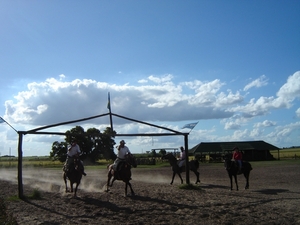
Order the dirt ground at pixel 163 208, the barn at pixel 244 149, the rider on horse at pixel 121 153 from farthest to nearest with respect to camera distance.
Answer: the barn at pixel 244 149
the rider on horse at pixel 121 153
the dirt ground at pixel 163 208

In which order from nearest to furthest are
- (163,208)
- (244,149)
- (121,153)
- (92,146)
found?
(163,208) → (121,153) → (92,146) → (244,149)

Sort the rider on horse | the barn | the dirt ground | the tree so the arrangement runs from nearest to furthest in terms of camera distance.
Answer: the dirt ground, the rider on horse, the tree, the barn

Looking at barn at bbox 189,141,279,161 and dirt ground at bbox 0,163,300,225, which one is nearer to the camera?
dirt ground at bbox 0,163,300,225

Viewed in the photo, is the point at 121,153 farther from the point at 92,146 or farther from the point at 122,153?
the point at 92,146

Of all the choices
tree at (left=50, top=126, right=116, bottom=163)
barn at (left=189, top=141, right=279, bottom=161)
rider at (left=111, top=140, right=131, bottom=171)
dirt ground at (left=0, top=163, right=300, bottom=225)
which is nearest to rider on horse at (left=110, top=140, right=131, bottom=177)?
rider at (left=111, top=140, right=131, bottom=171)

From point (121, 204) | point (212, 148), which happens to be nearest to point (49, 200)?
point (121, 204)

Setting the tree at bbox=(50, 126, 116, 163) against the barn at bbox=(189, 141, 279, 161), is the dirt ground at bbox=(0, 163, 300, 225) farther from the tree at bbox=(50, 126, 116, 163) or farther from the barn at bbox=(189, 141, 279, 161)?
the barn at bbox=(189, 141, 279, 161)

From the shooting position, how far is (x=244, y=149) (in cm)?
5781

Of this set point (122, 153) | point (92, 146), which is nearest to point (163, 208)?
point (122, 153)

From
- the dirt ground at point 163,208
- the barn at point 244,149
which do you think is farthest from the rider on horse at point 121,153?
the barn at point 244,149

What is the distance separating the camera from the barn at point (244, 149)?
57750mm

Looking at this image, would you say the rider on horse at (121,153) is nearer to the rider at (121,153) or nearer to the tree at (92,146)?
the rider at (121,153)

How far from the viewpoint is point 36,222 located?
30.6ft

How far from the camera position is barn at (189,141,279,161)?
57.8 metres
